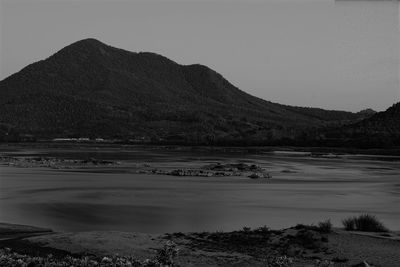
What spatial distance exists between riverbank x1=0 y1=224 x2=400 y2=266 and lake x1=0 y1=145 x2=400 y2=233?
3.42 metres

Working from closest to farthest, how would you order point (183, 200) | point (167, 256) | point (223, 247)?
point (167, 256) → point (223, 247) → point (183, 200)

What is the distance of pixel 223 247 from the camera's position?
55.5 ft

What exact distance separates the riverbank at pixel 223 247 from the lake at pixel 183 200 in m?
3.42

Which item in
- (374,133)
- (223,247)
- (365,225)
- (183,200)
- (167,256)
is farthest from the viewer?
(374,133)

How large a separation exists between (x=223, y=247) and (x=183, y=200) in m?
14.1

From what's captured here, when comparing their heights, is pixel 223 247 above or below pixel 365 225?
below

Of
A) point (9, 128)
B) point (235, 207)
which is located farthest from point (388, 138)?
point (9, 128)

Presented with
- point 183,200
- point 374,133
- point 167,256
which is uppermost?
point 374,133

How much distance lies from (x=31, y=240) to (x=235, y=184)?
80.6 ft

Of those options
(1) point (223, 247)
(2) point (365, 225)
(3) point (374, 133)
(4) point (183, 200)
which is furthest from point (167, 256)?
(3) point (374, 133)

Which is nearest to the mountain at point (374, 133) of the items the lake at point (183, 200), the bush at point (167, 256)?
the lake at point (183, 200)

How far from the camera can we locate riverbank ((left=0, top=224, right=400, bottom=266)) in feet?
49.5

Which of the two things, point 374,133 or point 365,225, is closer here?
point 365,225

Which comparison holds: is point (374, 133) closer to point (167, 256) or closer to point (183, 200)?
point (183, 200)
